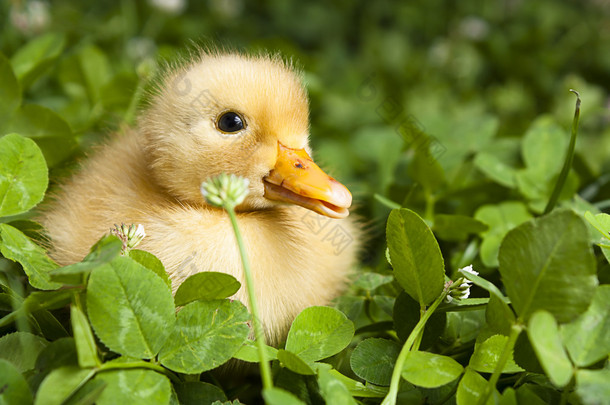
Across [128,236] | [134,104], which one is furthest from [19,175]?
[134,104]

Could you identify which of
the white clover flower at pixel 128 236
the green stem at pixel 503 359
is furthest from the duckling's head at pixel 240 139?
the green stem at pixel 503 359

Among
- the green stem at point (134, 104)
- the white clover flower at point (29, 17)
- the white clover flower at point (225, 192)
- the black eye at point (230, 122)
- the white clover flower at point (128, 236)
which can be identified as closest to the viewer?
the white clover flower at point (225, 192)

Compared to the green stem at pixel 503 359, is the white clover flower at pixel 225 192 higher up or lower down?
higher up

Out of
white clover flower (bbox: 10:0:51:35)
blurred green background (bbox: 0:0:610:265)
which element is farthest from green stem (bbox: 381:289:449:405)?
white clover flower (bbox: 10:0:51:35)

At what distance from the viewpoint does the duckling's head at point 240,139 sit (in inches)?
26.2

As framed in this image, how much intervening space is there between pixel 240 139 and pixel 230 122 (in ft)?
0.08

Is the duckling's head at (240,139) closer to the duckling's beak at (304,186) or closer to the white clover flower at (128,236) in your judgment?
the duckling's beak at (304,186)

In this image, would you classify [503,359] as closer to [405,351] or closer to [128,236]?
[405,351]

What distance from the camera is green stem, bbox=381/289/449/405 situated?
1.64 feet

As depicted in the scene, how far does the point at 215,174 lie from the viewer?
68cm

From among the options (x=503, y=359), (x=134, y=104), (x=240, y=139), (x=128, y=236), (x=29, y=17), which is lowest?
(x=503, y=359)

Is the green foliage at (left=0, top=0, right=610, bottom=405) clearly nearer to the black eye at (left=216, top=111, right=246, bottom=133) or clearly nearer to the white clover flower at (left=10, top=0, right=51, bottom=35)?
the white clover flower at (left=10, top=0, right=51, bottom=35)

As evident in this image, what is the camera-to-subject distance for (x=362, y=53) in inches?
84.9

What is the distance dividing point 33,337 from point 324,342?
29 centimetres
